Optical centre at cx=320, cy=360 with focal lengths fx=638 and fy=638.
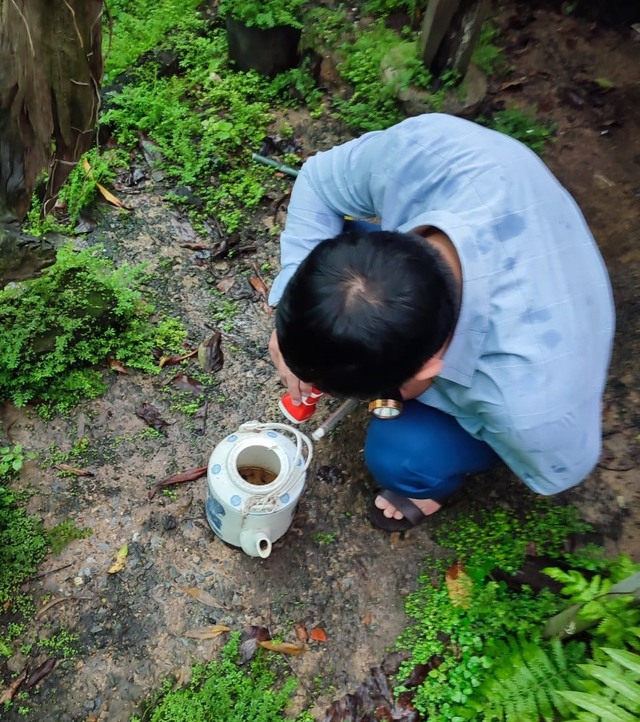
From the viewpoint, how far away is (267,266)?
3607 millimetres

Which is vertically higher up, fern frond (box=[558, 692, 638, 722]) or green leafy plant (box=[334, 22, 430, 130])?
green leafy plant (box=[334, 22, 430, 130])

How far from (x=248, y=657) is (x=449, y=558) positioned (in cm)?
90

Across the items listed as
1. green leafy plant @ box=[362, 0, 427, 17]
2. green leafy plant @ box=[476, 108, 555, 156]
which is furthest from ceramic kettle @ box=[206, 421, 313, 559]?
green leafy plant @ box=[362, 0, 427, 17]

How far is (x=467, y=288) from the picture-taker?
1790 mm

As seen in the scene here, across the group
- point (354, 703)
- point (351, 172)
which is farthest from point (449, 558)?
point (351, 172)

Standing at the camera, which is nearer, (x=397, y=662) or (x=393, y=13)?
(x=397, y=662)

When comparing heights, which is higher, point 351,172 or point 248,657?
point 351,172

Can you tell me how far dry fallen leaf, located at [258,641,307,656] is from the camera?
2.48 meters

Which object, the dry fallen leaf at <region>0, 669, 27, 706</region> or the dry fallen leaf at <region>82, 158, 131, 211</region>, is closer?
the dry fallen leaf at <region>0, 669, 27, 706</region>

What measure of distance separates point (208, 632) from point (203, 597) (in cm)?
14

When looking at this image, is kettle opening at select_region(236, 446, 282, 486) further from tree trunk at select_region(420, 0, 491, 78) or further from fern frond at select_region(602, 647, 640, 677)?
tree trunk at select_region(420, 0, 491, 78)

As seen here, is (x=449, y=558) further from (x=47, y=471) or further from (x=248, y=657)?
(x=47, y=471)

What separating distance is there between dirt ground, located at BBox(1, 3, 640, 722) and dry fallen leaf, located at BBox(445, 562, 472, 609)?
5.6 inches

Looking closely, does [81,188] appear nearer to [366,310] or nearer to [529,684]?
[366,310]
